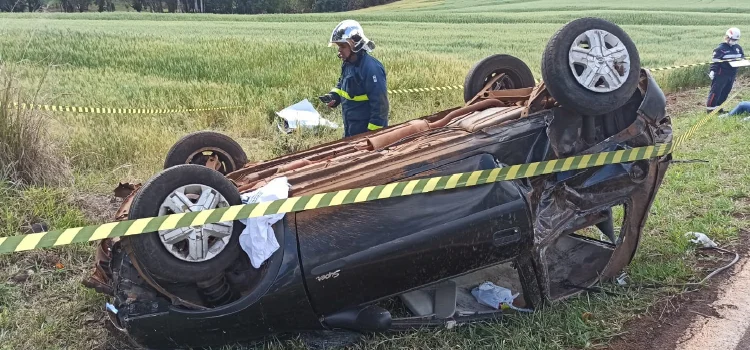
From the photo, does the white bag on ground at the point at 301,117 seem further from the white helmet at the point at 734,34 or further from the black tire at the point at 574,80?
the white helmet at the point at 734,34

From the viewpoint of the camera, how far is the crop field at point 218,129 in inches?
141

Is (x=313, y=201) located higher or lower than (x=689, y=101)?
higher

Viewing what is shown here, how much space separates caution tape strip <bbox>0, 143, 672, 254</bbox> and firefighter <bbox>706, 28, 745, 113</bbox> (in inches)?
303

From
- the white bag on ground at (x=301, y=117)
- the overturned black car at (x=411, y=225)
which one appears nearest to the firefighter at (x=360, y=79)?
the overturned black car at (x=411, y=225)

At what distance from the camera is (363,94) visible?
5746 mm

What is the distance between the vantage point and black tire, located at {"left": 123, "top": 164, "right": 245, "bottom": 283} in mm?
2803

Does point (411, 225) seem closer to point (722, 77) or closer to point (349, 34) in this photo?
point (349, 34)

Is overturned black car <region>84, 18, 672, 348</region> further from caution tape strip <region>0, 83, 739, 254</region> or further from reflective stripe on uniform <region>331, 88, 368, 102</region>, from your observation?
reflective stripe on uniform <region>331, 88, 368, 102</region>

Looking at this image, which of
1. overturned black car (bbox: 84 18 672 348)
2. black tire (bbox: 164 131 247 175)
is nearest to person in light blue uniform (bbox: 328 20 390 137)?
black tire (bbox: 164 131 247 175)

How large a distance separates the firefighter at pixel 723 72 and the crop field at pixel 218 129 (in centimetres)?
49

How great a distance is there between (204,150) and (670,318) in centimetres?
319

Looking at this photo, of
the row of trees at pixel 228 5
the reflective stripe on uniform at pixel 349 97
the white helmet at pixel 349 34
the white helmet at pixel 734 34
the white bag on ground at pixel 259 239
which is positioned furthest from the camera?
the row of trees at pixel 228 5

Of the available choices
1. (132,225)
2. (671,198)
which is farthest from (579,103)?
(671,198)

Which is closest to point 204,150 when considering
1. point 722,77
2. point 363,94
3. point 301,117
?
point 363,94
